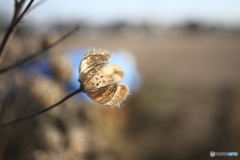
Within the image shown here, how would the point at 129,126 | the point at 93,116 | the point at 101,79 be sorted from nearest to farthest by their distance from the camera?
the point at 101,79 → the point at 93,116 → the point at 129,126

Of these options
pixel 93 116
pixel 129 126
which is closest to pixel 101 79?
pixel 93 116

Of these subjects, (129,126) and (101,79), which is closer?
(101,79)

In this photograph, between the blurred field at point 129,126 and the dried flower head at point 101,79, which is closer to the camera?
the dried flower head at point 101,79

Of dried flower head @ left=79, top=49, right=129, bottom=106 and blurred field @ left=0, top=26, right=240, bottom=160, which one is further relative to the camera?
blurred field @ left=0, top=26, right=240, bottom=160

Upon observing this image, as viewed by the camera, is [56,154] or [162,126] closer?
[56,154]

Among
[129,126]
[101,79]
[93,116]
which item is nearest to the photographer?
[101,79]

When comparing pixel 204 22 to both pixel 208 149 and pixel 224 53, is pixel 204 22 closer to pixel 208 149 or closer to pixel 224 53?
pixel 224 53

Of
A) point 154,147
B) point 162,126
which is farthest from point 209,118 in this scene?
point 154,147

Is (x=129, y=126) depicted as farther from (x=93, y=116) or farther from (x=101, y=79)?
(x=101, y=79)
